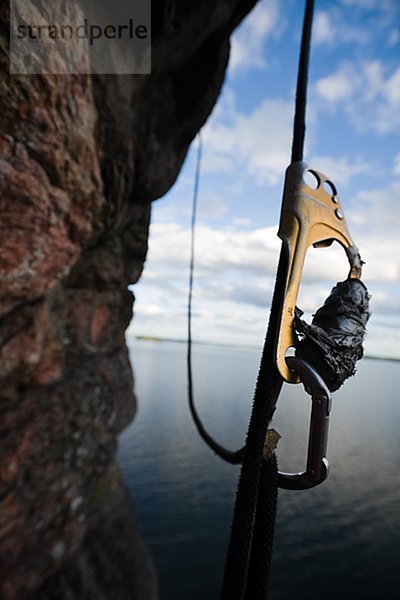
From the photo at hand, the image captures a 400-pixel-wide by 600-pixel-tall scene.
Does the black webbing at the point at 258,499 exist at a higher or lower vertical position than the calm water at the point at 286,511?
higher

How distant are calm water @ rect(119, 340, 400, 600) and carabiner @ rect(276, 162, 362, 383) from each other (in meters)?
A: 20.1

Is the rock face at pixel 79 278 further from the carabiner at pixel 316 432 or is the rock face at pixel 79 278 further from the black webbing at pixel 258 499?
the carabiner at pixel 316 432

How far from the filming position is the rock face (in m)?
4.01

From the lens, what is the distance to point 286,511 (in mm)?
23594

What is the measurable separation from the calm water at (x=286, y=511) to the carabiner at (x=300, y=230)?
20143 millimetres

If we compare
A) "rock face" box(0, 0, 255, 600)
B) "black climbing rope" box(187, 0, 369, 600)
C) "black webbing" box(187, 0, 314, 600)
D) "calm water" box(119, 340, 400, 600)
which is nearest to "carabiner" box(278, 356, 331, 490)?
"black climbing rope" box(187, 0, 369, 600)

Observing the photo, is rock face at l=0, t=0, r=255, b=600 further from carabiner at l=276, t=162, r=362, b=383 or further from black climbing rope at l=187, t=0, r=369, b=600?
black climbing rope at l=187, t=0, r=369, b=600

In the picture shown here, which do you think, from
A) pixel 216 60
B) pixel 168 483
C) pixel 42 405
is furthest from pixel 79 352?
pixel 168 483

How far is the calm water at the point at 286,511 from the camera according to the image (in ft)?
57.3

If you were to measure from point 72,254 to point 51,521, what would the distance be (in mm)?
4895

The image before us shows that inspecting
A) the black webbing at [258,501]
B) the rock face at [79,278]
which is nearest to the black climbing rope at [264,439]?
the black webbing at [258,501]

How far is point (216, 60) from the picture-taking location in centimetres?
848

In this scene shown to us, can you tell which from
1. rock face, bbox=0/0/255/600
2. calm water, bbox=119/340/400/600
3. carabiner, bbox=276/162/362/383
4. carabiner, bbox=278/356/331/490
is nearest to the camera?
carabiner, bbox=278/356/331/490

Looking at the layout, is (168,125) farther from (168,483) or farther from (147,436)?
(147,436)
